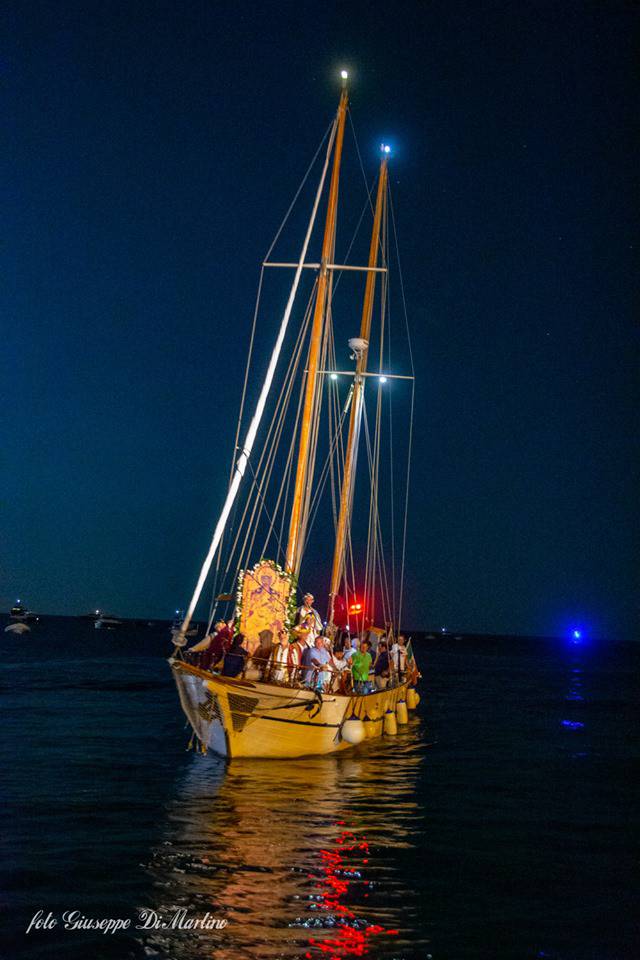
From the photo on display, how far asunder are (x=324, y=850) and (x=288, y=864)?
41.5 inches

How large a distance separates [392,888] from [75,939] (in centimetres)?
437

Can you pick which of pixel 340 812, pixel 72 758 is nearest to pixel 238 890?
pixel 340 812

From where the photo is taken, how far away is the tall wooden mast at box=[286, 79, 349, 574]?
72.0 feet

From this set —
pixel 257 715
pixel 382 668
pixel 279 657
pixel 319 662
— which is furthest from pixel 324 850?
pixel 382 668

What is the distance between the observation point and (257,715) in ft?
58.7

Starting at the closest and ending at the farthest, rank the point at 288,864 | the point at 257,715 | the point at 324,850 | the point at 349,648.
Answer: the point at 288,864 < the point at 324,850 < the point at 257,715 < the point at 349,648

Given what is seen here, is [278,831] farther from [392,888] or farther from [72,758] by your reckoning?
[72,758]

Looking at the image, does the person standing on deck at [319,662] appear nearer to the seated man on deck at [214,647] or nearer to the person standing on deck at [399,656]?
the seated man on deck at [214,647]

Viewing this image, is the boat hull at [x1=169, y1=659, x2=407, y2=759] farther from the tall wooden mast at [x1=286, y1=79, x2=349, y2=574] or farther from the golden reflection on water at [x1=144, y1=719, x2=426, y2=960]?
the tall wooden mast at [x1=286, y1=79, x2=349, y2=574]

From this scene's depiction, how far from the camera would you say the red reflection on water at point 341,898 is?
8773 mm

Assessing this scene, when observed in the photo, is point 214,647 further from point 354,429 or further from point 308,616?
point 354,429

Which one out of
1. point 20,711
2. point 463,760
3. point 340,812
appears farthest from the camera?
point 20,711

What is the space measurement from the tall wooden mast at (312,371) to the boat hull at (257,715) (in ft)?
13.8

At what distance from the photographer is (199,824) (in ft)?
45.5
